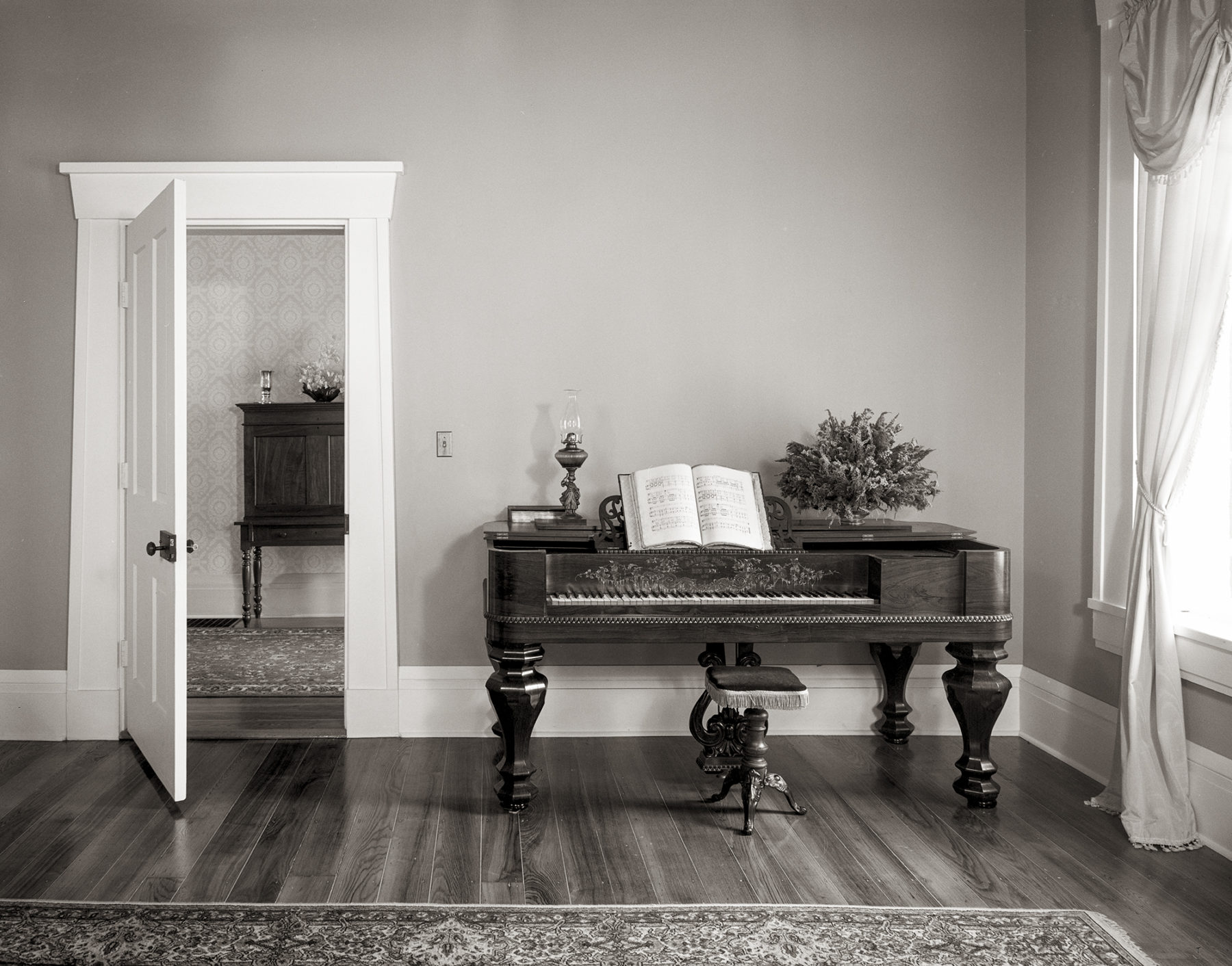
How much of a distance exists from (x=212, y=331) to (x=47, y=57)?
3017 mm

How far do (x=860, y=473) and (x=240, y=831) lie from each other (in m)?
2.40

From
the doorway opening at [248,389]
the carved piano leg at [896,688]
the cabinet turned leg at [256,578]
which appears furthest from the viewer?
the doorway opening at [248,389]

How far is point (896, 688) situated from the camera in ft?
12.8

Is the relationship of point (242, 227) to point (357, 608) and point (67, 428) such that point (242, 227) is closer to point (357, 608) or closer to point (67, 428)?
point (67, 428)

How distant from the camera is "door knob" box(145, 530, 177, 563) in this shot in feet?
10.2

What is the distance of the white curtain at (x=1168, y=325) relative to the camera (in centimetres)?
280

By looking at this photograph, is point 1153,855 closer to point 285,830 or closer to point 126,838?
point 285,830

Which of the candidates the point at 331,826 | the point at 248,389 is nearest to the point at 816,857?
the point at 331,826

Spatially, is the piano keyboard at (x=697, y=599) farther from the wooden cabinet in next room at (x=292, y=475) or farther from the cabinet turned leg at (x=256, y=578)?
the cabinet turned leg at (x=256, y=578)

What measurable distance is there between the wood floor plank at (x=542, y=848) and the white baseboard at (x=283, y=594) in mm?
3704

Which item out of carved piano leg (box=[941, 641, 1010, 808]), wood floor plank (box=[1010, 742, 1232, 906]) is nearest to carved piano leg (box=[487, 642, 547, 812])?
carved piano leg (box=[941, 641, 1010, 808])

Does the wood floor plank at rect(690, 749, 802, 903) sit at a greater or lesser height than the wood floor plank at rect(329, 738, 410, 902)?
lesser

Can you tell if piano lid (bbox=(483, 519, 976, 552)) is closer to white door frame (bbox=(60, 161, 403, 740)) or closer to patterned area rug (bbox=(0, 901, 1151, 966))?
white door frame (bbox=(60, 161, 403, 740))

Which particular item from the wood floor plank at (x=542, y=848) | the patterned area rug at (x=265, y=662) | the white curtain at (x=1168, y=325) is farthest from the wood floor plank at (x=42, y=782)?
the white curtain at (x=1168, y=325)
